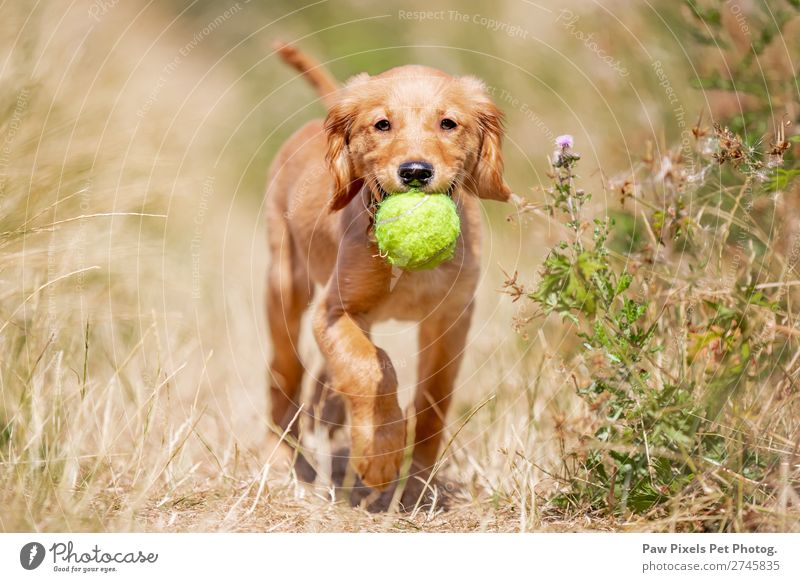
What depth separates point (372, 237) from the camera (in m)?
3.90

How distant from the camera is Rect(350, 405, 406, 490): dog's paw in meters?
3.66

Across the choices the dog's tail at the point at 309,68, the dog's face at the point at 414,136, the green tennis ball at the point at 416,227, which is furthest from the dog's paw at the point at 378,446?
the dog's tail at the point at 309,68

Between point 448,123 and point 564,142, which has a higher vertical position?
point 448,123

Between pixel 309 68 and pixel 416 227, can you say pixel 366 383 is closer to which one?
pixel 416 227

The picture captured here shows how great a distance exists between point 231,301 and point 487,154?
11.0 ft

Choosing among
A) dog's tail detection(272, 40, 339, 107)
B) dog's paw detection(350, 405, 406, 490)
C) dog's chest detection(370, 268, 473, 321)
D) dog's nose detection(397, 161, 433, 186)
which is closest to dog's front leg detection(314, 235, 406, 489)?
dog's paw detection(350, 405, 406, 490)

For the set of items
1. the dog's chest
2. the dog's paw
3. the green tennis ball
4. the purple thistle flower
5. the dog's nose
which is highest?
the purple thistle flower

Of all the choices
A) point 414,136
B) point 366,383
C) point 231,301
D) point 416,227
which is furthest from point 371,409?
point 231,301

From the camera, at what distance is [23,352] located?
12.8 ft

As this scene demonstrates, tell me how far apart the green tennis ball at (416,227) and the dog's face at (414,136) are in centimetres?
8

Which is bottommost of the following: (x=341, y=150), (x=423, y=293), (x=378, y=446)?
(x=378, y=446)

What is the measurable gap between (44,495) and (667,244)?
2.97 metres

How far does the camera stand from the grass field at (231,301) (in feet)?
11.2

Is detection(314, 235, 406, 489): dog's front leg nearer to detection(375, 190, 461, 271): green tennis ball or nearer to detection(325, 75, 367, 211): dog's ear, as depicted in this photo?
detection(325, 75, 367, 211): dog's ear
